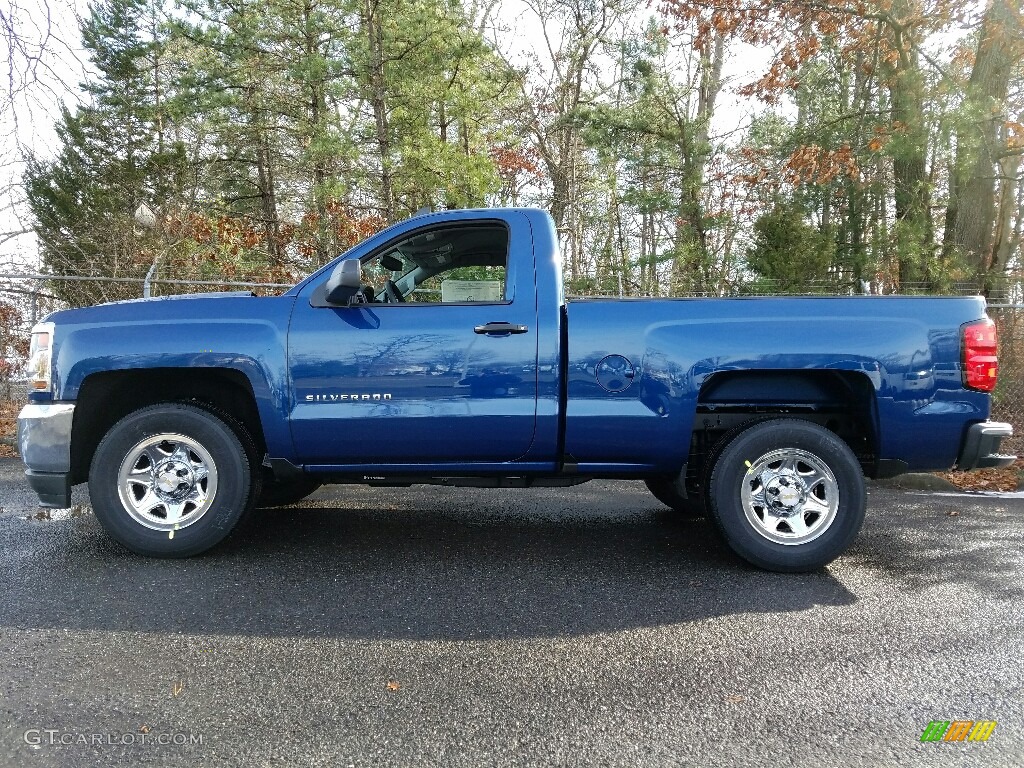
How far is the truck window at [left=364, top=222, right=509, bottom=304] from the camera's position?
4.37m

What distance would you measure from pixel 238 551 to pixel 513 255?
97.7 inches

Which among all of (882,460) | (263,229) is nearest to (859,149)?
(882,460)

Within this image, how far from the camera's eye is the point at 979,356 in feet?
12.9

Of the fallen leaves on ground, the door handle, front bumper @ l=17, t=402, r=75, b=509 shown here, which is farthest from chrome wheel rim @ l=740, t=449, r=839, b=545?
the fallen leaves on ground

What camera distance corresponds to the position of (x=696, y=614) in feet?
11.2

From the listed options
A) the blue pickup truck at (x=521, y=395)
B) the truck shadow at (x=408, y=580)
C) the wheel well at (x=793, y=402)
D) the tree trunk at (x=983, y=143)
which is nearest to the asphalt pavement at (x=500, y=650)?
the truck shadow at (x=408, y=580)

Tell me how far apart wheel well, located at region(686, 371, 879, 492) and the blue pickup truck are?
1cm

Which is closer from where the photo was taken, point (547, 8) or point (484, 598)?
point (484, 598)

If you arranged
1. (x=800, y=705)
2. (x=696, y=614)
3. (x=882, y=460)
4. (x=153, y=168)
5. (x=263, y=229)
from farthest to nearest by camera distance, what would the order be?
(x=153, y=168) → (x=263, y=229) → (x=882, y=460) → (x=696, y=614) → (x=800, y=705)

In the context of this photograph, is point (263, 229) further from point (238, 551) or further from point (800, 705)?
point (800, 705)

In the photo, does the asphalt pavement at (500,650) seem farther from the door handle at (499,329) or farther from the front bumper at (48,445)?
the door handle at (499,329)

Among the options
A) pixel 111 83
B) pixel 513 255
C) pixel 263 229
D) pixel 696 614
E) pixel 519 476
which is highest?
pixel 111 83

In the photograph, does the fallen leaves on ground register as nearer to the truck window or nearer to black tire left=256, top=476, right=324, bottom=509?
the truck window

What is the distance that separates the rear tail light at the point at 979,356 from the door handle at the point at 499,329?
247 centimetres
